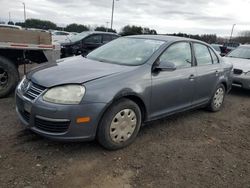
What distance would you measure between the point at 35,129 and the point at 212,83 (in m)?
3.46

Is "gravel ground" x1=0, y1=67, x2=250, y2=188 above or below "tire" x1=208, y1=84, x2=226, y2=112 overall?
below

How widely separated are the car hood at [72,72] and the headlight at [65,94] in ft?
0.22

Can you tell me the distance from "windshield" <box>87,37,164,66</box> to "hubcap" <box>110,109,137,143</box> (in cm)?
75

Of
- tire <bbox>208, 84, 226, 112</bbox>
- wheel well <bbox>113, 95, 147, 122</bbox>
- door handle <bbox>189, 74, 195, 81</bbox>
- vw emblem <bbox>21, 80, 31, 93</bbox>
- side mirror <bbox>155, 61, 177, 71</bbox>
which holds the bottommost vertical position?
tire <bbox>208, 84, 226, 112</bbox>

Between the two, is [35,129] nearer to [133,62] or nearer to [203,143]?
[133,62]

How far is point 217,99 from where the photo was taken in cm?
579

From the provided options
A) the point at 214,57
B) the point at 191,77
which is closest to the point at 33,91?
the point at 191,77

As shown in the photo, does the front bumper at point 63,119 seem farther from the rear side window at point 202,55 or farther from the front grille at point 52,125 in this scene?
the rear side window at point 202,55

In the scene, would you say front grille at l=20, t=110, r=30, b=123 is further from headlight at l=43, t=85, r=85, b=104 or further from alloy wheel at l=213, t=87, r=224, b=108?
alloy wheel at l=213, t=87, r=224, b=108

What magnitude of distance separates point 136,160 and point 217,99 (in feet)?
9.79

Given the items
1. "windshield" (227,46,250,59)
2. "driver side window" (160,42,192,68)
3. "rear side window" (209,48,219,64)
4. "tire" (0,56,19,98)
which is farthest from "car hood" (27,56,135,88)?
"windshield" (227,46,250,59)

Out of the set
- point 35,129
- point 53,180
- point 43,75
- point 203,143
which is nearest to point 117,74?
point 43,75

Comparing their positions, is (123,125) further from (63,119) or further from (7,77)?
(7,77)

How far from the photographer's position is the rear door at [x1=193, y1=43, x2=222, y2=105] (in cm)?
493
